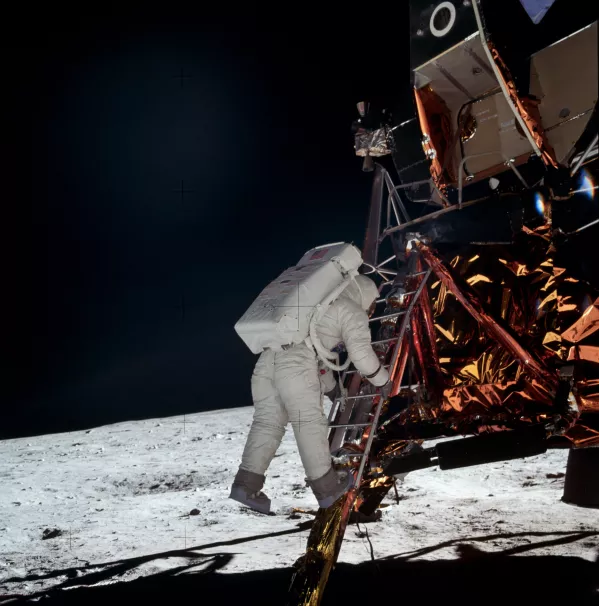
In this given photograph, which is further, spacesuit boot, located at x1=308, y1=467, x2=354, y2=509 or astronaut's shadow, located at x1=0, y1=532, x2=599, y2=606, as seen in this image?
astronaut's shadow, located at x1=0, y1=532, x2=599, y2=606

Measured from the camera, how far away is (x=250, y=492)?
2260 millimetres

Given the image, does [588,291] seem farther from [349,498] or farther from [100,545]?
[100,545]

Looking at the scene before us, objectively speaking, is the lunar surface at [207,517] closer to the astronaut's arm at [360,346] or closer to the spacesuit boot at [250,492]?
the spacesuit boot at [250,492]

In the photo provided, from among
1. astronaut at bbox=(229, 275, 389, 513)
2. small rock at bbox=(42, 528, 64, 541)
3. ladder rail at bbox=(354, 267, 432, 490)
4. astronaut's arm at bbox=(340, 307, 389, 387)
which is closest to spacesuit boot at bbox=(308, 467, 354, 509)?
astronaut at bbox=(229, 275, 389, 513)

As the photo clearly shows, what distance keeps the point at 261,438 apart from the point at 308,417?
0.28m

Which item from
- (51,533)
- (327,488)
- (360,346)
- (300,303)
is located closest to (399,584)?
(327,488)

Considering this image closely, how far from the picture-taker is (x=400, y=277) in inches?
118

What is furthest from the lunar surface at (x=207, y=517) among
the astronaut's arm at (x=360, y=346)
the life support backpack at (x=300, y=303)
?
the life support backpack at (x=300, y=303)

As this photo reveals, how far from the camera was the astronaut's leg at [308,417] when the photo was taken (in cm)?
220

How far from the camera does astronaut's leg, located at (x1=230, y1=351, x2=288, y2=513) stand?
2.26 m

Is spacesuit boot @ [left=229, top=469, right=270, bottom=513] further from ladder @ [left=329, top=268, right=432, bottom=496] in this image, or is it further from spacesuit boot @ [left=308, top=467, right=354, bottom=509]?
ladder @ [left=329, top=268, right=432, bottom=496]

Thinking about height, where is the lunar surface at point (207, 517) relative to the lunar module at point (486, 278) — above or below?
below

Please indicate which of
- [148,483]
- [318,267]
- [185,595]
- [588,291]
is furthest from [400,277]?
[148,483]

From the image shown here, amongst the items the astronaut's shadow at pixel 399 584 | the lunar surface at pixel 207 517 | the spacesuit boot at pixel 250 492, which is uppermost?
the spacesuit boot at pixel 250 492
